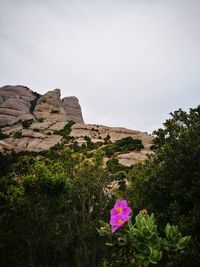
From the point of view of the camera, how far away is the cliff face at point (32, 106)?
304ft

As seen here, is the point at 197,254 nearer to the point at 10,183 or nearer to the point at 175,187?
the point at 175,187

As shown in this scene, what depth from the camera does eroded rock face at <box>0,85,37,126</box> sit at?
92650 millimetres

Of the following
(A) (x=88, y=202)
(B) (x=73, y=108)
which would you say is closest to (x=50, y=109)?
(B) (x=73, y=108)

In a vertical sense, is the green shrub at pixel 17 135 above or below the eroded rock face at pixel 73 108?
below

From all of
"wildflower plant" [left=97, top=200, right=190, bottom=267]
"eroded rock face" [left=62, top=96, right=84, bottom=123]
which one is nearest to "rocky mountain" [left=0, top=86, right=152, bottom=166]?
"eroded rock face" [left=62, top=96, right=84, bottom=123]

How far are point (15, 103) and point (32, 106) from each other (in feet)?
22.0

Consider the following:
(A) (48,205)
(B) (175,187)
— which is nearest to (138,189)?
(B) (175,187)

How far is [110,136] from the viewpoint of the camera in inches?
2522

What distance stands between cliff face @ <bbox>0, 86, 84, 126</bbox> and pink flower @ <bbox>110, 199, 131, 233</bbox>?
86.2 metres

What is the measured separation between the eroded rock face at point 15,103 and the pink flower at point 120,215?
88325mm

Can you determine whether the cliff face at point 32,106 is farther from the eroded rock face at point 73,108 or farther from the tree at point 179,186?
the tree at point 179,186

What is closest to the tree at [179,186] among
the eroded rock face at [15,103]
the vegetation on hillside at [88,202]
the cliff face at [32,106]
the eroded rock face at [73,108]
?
the vegetation on hillside at [88,202]

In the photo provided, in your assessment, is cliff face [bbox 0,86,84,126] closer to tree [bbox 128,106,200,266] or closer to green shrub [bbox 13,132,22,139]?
green shrub [bbox 13,132,22,139]

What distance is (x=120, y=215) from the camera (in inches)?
142
